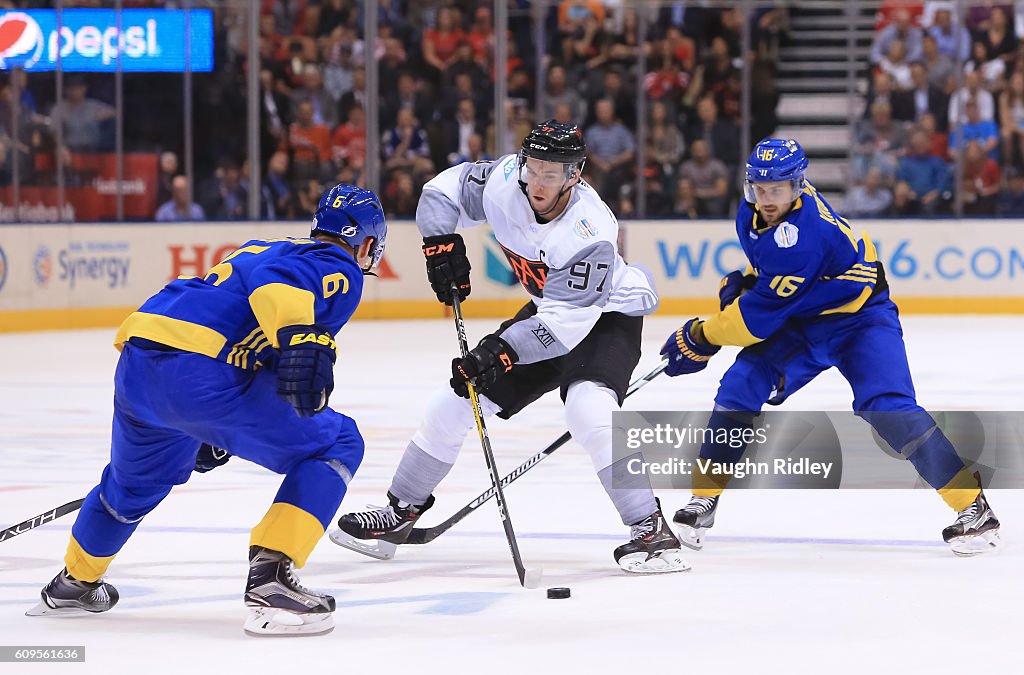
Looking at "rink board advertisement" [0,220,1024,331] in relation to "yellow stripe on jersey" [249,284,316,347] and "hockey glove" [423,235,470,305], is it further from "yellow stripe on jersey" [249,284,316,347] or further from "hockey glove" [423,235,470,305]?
"yellow stripe on jersey" [249,284,316,347]

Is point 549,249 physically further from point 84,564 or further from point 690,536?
point 84,564

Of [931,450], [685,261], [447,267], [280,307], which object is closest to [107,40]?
[685,261]

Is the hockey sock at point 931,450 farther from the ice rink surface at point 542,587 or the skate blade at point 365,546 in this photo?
the skate blade at point 365,546

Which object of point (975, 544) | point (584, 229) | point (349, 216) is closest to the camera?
point (349, 216)

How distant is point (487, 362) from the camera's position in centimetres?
383

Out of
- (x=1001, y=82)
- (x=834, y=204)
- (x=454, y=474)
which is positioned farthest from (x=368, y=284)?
(x=454, y=474)

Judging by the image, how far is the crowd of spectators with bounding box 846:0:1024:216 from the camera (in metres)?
11.7

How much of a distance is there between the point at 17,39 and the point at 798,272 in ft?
25.5

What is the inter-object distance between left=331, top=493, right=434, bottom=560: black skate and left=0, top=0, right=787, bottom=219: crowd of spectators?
741 centimetres

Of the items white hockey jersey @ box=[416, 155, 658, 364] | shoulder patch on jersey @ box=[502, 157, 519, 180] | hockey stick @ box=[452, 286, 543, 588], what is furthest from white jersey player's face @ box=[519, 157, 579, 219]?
hockey stick @ box=[452, 286, 543, 588]

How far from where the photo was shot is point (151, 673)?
293cm

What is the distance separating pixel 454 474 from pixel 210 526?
43.1 inches

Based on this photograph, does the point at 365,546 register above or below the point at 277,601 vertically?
below

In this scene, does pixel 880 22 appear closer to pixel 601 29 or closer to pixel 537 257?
pixel 601 29
